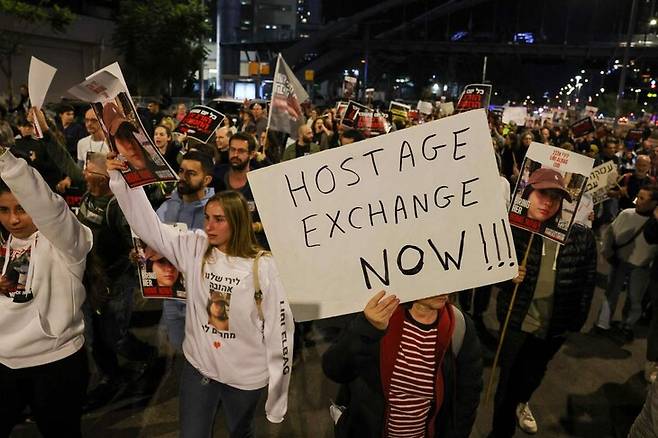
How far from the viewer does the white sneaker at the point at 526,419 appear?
4078mm

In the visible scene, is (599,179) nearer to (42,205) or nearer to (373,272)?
(373,272)

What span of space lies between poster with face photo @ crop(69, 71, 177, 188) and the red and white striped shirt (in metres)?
1.40

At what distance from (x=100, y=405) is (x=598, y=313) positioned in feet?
18.0

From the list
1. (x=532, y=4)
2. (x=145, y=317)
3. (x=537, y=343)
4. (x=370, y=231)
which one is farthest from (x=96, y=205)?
(x=532, y=4)

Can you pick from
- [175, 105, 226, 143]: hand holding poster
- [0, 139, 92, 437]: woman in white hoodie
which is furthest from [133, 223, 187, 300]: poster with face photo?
[175, 105, 226, 143]: hand holding poster

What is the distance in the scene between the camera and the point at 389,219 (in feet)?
6.74

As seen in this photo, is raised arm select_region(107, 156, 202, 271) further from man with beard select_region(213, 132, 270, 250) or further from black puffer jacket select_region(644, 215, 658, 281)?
black puffer jacket select_region(644, 215, 658, 281)

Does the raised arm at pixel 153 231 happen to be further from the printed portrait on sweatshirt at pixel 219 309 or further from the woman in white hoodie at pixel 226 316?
the printed portrait on sweatshirt at pixel 219 309

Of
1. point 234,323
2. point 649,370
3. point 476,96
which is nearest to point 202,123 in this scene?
point 234,323

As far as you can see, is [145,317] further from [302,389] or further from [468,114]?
[468,114]

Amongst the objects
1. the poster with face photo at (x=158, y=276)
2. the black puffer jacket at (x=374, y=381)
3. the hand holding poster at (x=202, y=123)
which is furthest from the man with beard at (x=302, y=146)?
the black puffer jacket at (x=374, y=381)

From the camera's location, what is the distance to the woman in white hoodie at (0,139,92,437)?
263 cm

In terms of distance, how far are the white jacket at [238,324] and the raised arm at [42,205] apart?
0.28 m

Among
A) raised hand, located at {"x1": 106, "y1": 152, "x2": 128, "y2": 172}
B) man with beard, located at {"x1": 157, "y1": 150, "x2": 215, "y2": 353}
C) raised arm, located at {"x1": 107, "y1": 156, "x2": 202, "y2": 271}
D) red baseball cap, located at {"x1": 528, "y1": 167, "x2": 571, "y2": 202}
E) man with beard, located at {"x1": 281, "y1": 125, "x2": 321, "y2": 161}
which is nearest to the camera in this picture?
raised hand, located at {"x1": 106, "y1": 152, "x2": 128, "y2": 172}
